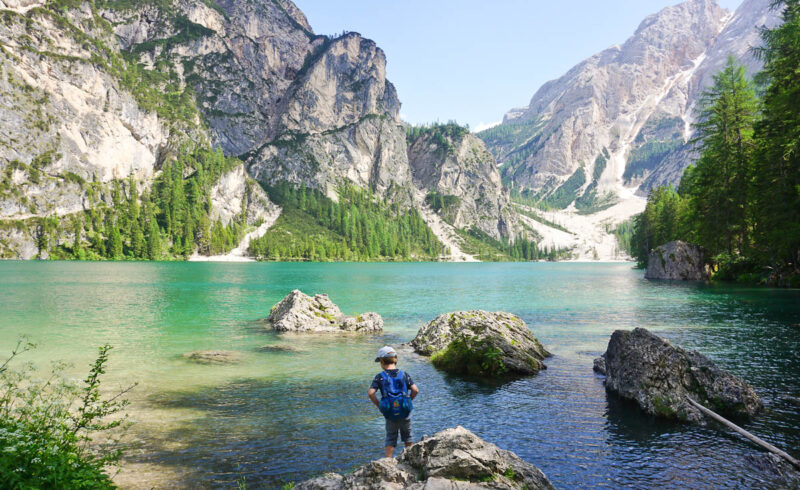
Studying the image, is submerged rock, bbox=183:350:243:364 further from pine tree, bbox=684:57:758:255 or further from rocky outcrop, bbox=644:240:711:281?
rocky outcrop, bbox=644:240:711:281

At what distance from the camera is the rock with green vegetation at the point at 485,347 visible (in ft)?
77.3

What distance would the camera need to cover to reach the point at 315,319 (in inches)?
1548

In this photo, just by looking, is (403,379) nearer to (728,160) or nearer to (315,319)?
(315,319)

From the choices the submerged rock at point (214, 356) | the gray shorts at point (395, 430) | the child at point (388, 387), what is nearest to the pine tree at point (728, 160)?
the submerged rock at point (214, 356)

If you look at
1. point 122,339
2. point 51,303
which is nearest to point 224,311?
point 122,339

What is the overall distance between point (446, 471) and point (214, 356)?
74.4 ft

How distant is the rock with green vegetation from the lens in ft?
77.3

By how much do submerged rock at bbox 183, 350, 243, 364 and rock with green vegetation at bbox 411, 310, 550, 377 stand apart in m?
11.6

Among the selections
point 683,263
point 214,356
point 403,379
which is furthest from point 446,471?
point 683,263

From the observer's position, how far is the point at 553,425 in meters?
15.6

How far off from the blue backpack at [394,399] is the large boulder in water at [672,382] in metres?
10.9

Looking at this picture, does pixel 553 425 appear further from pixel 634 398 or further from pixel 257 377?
pixel 257 377

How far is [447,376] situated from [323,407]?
782cm

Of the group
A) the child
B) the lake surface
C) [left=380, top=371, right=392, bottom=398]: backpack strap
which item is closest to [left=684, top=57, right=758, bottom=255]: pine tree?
the lake surface
